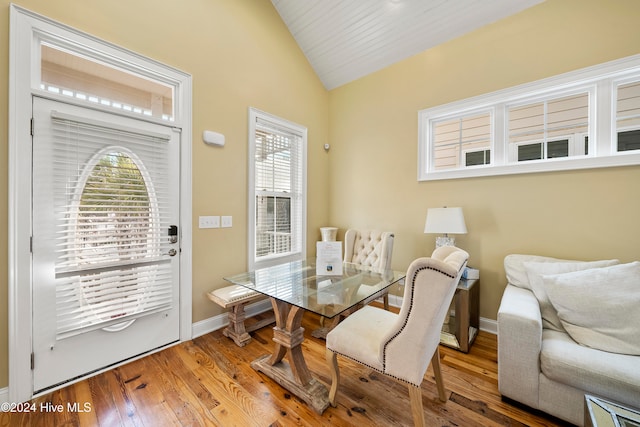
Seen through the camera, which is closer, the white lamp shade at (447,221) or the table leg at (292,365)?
the table leg at (292,365)

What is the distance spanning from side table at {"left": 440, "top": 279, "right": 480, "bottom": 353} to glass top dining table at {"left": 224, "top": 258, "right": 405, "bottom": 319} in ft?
1.95

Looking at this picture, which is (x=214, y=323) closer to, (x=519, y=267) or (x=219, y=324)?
(x=219, y=324)

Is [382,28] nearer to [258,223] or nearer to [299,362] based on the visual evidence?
[258,223]

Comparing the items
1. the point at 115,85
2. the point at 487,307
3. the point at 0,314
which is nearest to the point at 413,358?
the point at 487,307

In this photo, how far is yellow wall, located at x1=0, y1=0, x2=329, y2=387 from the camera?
6.31 feet

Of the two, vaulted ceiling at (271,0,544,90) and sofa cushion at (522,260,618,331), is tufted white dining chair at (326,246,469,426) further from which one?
vaulted ceiling at (271,0,544,90)

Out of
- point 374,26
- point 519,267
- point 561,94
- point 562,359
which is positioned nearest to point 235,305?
point 562,359

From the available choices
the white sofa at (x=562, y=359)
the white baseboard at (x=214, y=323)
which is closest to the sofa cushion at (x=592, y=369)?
the white sofa at (x=562, y=359)

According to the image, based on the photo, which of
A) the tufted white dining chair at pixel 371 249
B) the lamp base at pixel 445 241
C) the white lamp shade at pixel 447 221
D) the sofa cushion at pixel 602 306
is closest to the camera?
the sofa cushion at pixel 602 306

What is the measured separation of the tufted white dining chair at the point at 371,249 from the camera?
2.76 meters

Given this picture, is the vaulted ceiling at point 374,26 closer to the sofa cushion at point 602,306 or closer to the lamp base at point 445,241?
the lamp base at point 445,241

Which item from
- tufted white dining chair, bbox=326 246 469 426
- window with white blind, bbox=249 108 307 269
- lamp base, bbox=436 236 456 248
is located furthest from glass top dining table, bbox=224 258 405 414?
window with white blind, bbox=249 108 307 269

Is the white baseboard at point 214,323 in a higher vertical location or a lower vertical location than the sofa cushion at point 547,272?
lower

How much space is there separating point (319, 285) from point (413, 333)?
31.3 inches
